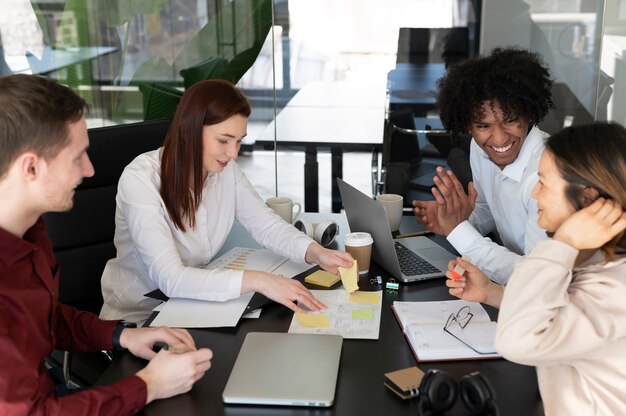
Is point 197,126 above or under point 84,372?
above

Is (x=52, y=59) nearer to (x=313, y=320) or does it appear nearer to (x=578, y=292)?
(x=313, y=320)

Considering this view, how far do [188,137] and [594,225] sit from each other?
3.87 ft

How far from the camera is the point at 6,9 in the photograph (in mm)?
3592

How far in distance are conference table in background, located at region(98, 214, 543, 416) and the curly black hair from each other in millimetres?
732

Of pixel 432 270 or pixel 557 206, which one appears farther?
pixel 432 270

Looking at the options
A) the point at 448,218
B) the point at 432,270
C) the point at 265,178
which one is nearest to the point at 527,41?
the point at 265,178

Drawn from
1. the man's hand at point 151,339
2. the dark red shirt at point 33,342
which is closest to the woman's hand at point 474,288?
the man's hand at point 151,339

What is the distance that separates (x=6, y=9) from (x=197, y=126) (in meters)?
2.15

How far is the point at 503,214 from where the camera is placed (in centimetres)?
223

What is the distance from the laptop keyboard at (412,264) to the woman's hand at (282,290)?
32cm

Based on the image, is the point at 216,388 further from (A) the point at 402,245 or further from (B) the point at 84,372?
(A) the point at 402,245

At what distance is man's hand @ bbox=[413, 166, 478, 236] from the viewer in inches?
86.7

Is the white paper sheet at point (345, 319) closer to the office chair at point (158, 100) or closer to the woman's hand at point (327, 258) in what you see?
the woman's hand at point (327, 258)

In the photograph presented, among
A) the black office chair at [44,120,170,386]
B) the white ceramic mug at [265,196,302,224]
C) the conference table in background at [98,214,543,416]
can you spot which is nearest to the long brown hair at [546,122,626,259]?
the conference table in background at [98,214,543,416]
